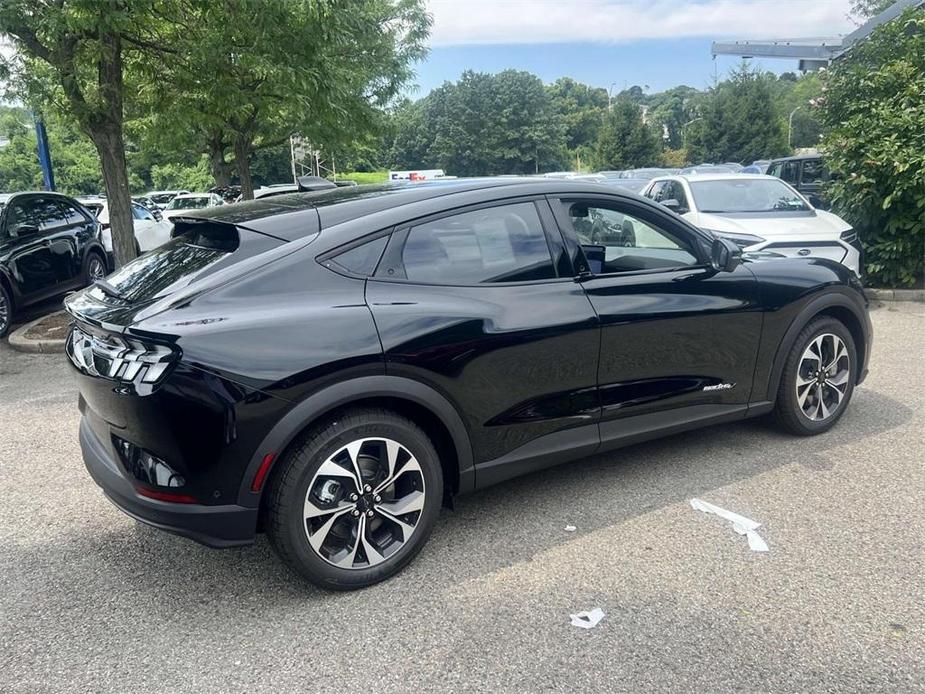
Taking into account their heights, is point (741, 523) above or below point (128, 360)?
below

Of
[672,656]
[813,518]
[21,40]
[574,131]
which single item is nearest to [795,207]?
[813,518]

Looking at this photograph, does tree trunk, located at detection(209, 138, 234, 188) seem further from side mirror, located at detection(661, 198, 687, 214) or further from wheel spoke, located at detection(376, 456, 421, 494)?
wheel spoke, located at detection(376, 456, 421, 494)

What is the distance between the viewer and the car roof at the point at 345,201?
317 centimetres

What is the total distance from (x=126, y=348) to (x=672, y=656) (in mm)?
2312

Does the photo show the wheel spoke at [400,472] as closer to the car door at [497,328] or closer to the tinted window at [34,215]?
the car door at [497,328]

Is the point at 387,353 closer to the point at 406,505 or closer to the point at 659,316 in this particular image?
the point at 406,505

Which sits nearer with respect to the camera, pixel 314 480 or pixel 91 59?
pixel 314 480

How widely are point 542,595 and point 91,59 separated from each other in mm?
7687

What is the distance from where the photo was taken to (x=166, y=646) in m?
2.69

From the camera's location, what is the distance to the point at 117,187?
857 centimetres

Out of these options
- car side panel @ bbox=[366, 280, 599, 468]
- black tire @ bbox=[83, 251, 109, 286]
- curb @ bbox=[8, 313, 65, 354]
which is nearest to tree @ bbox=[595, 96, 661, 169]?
black tire @ bbox=[83, 251, 109, 286]

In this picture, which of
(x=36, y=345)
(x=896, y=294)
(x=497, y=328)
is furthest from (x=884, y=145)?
(x=36, y=345)

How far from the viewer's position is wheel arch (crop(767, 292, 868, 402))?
4.26 m

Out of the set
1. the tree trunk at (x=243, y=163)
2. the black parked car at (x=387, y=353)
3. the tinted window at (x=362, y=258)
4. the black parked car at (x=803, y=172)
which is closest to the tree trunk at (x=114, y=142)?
the black parked car at (x=387, y=353)
